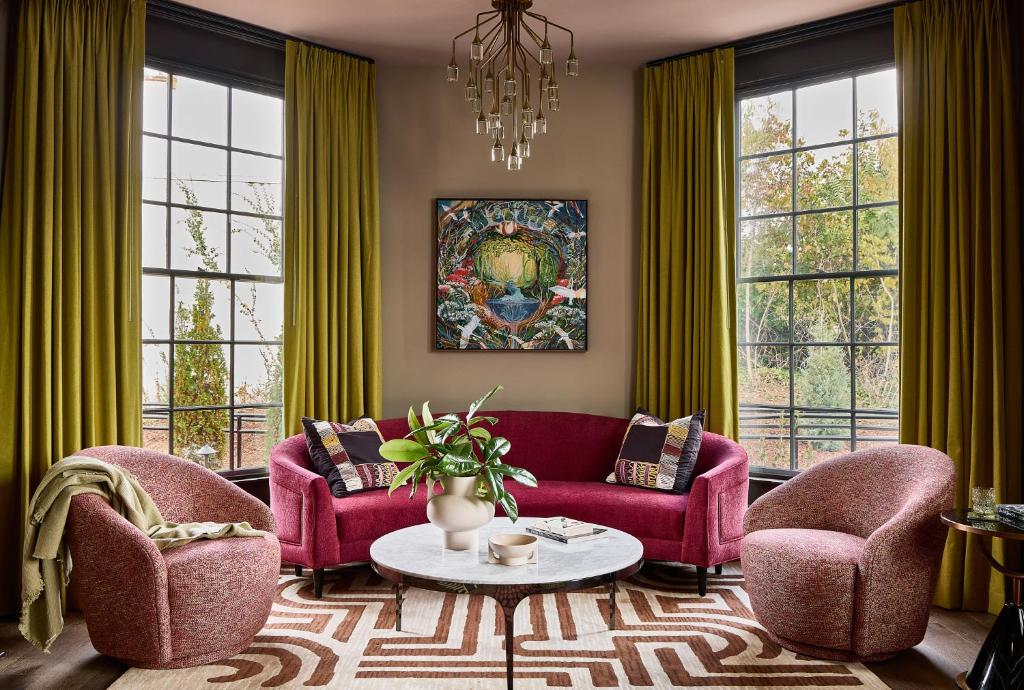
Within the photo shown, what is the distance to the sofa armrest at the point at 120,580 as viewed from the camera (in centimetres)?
281

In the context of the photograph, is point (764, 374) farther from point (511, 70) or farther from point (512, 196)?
point (511, 70)

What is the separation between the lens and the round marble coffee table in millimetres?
2580

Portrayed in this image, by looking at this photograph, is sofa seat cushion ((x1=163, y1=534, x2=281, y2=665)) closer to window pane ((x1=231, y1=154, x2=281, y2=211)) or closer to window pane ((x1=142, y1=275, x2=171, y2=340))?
window pane ((x1=142, y1=275, x2=171, y2=340))

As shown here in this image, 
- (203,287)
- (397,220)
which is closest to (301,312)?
(203,287)

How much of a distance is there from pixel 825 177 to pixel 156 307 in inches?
152

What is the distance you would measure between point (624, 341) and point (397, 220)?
169cm

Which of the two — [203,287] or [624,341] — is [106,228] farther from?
[624,341]

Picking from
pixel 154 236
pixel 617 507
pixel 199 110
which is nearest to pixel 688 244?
pixel 617 507

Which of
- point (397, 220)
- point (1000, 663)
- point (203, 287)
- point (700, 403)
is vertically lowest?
point (1000, 663)

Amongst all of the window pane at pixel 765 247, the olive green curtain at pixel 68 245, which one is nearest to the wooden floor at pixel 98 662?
the olive green curtain at pixel 68 245

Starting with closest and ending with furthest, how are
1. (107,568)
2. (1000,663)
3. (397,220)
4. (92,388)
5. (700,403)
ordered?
1. (1000,663)
2. (107,568)
3. (92,388)
4. (700,403)
5. (397,220)

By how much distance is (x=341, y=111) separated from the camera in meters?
4.73

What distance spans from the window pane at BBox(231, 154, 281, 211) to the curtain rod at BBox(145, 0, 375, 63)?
0.68m

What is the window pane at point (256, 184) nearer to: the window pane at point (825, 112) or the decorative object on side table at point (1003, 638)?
the window pane at point (825, 112)
